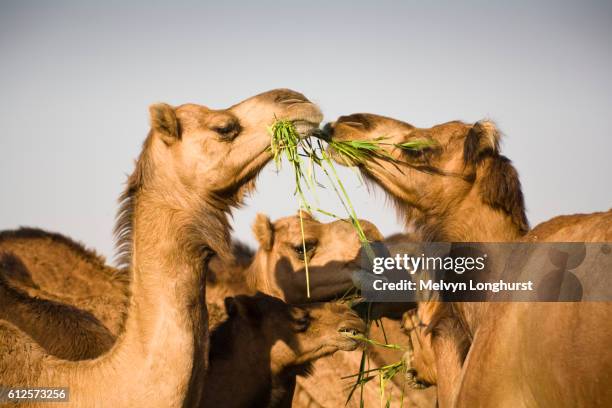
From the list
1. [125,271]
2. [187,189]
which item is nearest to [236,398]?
[125,271]

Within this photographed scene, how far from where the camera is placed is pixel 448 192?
5.56 m

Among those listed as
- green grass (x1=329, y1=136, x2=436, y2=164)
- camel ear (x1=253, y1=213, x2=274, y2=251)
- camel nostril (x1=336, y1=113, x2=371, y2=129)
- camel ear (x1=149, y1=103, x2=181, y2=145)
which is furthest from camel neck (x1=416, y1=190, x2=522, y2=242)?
camel ear (x1=253, y1=213, x2=274, y2=251)

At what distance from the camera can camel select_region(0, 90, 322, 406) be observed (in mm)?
5039

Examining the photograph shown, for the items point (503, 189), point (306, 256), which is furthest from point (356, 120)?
point (306, 256)

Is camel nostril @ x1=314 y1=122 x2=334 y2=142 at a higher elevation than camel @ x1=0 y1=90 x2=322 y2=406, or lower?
higher

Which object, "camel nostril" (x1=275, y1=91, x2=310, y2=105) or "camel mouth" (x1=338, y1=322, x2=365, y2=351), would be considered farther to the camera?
"camel mouth" (x1=338, y1=322, x2=365, y2=351)

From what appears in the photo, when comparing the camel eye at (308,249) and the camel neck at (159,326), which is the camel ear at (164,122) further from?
the camel eye at (308,249)

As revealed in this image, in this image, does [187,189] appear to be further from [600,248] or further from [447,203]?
[600,248]

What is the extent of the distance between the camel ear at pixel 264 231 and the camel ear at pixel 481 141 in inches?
111

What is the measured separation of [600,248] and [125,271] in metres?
3.04

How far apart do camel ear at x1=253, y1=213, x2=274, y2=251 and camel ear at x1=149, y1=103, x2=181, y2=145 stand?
252cm

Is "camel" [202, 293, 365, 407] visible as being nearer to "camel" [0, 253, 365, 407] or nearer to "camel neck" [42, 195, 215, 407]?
"camel" [0, 253, 365, 407]

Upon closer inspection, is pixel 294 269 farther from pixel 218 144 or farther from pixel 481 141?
pixel 481 141

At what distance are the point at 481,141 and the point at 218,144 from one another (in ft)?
5.06
